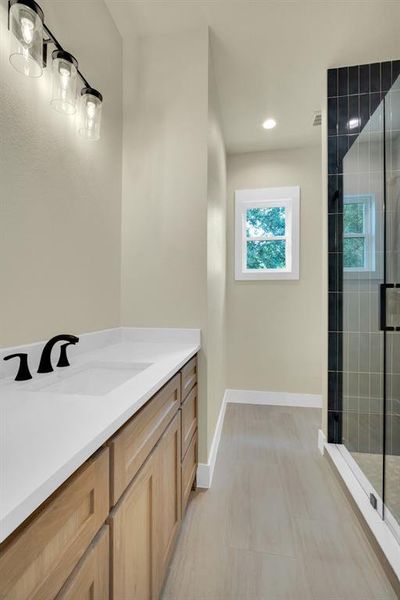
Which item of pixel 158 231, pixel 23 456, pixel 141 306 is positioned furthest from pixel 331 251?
pixel 23 456

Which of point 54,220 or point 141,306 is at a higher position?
point 54,220

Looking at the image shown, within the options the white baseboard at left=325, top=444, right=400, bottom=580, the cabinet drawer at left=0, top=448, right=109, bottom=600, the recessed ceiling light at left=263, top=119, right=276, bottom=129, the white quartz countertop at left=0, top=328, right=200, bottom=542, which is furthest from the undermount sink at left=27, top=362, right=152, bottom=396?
the recessed ceiling light at left=263, top=119, right=276, bottom=129

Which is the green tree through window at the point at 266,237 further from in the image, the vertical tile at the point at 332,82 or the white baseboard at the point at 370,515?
the white baseboard at the point at 370,515

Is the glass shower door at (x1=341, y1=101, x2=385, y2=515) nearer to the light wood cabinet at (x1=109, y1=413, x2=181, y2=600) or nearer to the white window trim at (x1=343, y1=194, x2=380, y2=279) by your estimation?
the white window trim at (x1=343, y1=194, x2=380, y2=279)

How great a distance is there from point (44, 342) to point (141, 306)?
0.79 metres

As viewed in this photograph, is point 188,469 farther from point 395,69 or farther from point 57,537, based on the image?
point 395,69

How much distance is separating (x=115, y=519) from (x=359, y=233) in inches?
86.8

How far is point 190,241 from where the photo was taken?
6.31ft

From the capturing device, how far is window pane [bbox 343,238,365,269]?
6.89 feet

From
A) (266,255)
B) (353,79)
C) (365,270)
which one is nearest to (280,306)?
(266,255)

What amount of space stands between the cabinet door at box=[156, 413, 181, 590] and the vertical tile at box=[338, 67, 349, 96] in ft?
8.37

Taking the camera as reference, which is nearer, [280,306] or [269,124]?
[269,124]

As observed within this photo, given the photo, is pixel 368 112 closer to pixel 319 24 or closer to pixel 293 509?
pixel 319 24

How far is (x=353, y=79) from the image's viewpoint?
86.8 inches
